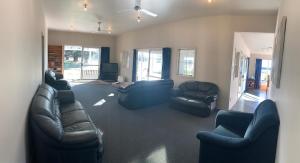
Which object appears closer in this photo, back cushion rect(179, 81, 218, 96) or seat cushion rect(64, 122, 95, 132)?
seat cushion rect(64, 122, 95, 132)

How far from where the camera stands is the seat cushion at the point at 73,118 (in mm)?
3277

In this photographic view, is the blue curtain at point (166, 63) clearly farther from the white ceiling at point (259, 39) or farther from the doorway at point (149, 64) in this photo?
→ the white ceiling at point (259, 39)

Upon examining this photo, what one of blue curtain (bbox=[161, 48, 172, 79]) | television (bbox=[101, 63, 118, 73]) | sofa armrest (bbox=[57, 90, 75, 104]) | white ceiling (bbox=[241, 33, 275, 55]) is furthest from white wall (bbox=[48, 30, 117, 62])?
sofa armrest (bbox=[57, 90, 75, 104])

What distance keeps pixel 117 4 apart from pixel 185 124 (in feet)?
11.2

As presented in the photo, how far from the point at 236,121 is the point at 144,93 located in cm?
322

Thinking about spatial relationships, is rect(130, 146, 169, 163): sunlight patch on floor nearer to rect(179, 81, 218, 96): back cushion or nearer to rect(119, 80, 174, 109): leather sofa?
rect(119, 80, 174, 109): leather sofa

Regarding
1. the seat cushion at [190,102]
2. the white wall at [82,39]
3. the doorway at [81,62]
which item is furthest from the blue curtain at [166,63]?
the doorway at [81,62]

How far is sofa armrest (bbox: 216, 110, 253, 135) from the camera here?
3.29 metres

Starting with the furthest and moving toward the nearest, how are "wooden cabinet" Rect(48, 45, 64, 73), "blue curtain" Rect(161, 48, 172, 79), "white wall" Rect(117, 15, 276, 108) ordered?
"wooden cabinet" Rect(48, 45, 64, 73) → "blue curtain" Rect(161, 48, 172, 79) → "white wall" Rect(117, 15, 276, 108)

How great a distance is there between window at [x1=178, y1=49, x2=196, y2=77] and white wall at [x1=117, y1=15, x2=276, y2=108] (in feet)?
0.60

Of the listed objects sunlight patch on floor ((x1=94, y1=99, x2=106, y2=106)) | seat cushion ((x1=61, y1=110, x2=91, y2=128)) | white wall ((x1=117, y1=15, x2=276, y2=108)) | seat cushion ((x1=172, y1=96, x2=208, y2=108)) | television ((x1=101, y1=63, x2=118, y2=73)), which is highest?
white wall ((x1=117, y1=15, x2=276, y2=108))

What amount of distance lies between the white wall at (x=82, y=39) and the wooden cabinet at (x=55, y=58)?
0.27m

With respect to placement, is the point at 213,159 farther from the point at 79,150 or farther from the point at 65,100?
the point at 65,100

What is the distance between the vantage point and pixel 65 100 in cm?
454
